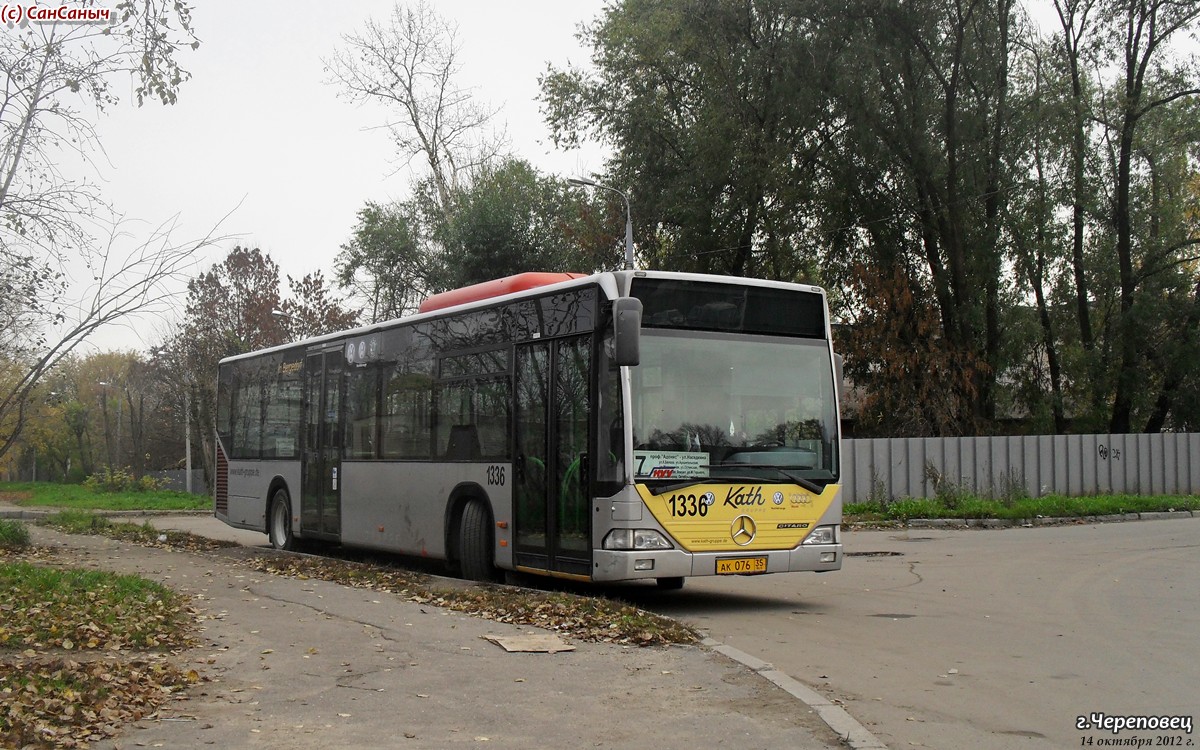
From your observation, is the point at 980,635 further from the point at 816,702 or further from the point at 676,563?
the point at 816,702

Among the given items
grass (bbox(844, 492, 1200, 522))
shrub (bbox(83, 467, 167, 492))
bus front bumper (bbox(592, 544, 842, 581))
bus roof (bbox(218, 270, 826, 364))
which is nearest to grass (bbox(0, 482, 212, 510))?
shrub (bbox(83, 467, 167, 492))

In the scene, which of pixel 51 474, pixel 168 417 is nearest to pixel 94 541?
pixel 168 417

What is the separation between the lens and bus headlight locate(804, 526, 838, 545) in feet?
40.8

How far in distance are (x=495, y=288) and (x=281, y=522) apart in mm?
7166

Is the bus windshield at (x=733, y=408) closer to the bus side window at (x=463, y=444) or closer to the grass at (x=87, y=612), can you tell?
the bus side window at (x=463, y=444)

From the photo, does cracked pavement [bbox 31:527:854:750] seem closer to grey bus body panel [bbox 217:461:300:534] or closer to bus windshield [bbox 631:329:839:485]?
bus windshield [bbox 631:329:839:485]

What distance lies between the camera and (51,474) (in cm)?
10288

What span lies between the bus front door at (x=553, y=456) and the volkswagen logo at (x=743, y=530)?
1.45 meters

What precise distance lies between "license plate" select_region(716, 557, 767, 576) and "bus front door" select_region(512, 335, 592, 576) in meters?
1.31

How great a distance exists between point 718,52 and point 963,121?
7241mm

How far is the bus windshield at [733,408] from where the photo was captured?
11.7m

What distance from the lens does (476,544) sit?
14.0 metres

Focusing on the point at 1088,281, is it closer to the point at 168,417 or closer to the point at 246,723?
the point at 246,723

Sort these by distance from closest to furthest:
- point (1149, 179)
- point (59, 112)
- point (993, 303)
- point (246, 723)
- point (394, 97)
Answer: point (246, 723), point (59, 112), point (993, 303), point (1149, 179), point (394, 97)
